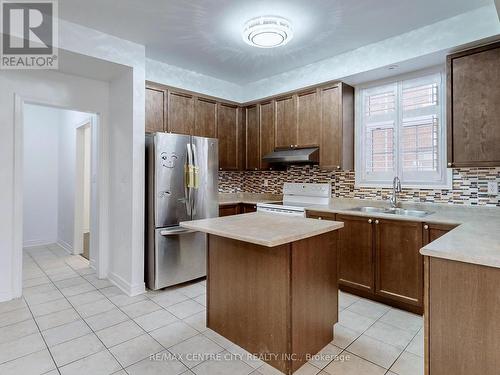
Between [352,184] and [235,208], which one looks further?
[235,208]

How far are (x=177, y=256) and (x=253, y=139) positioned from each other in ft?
6.65

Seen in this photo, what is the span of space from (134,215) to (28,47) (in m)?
1.83

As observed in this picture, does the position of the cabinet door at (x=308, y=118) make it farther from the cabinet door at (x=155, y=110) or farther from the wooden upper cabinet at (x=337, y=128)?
the cabinet door at (x=155, y=110)

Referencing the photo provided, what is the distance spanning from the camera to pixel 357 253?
2941 mm

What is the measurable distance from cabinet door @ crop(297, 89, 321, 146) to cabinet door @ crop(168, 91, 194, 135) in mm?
1411

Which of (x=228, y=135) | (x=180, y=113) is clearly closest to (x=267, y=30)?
(x=180, y=113)

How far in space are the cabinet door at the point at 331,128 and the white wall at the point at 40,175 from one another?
458cm

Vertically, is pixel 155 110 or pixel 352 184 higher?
pixel 155 110

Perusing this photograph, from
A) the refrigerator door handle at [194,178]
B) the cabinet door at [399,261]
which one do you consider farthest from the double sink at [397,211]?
the refrigerator door handle at [194,178]

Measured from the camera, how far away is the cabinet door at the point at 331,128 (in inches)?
134

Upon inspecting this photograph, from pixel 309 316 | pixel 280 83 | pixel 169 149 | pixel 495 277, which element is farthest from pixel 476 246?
pixel 280 83

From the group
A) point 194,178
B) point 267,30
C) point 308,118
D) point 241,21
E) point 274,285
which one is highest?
point 241,21

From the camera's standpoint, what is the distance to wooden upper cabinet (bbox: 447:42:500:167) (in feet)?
7.93

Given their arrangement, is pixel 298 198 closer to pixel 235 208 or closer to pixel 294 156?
pixel 294 156
